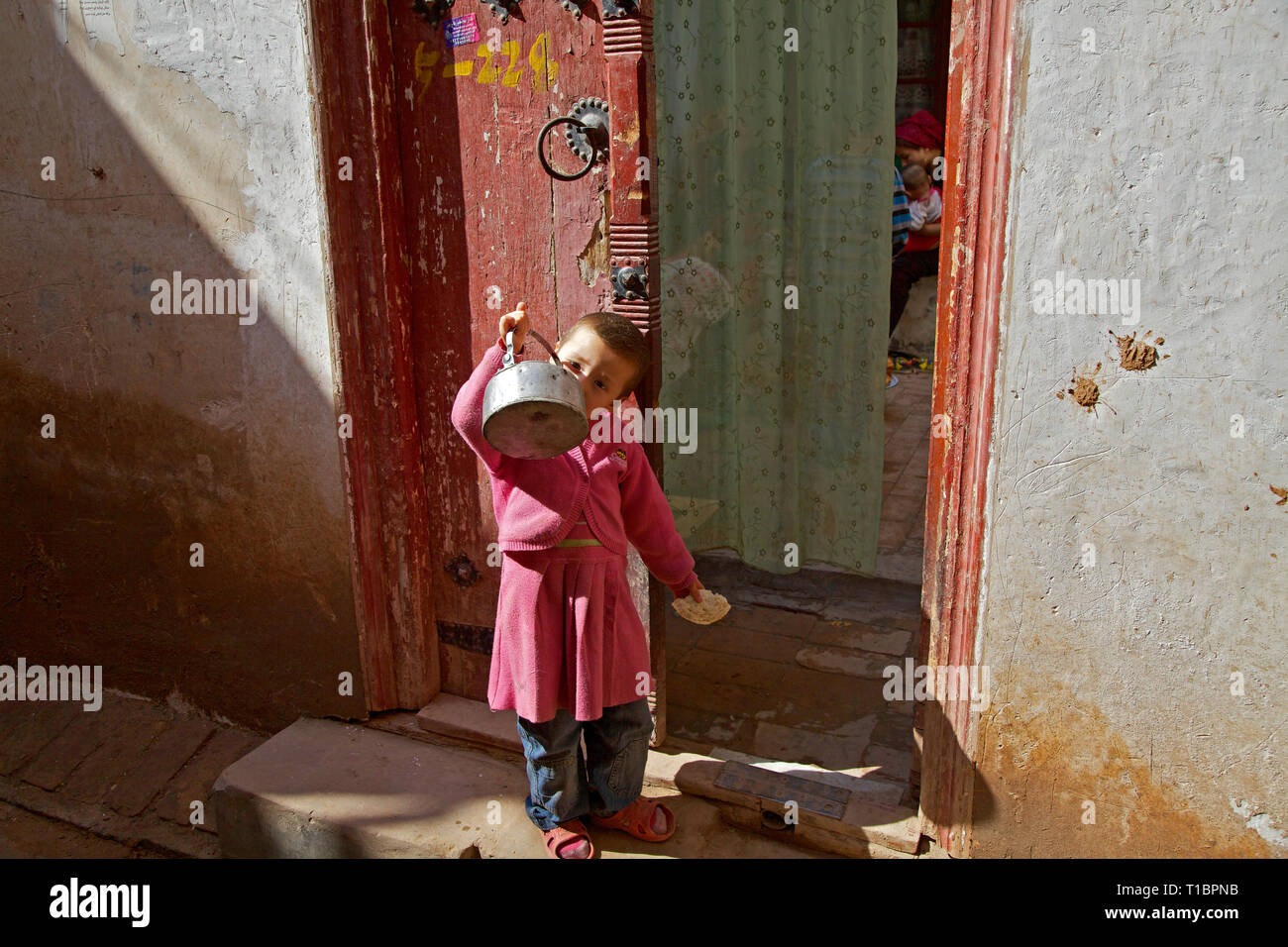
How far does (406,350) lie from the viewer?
11.0 ft

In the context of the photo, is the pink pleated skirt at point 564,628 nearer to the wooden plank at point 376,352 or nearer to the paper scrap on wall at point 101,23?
the wooden plank at point 376,352

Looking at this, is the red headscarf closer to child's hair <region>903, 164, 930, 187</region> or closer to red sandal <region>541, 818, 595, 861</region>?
child's hair <region>903, 164, 930, 187</region>

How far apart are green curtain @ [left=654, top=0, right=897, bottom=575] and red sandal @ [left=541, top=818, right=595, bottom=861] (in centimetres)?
185

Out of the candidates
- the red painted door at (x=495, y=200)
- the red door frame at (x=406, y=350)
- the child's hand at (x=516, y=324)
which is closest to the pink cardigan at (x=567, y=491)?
the child's hand at (x=516, y=324)

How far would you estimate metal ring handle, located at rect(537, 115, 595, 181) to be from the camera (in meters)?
→ 2.82

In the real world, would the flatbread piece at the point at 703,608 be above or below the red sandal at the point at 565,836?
above

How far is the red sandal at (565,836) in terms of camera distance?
2898 mm

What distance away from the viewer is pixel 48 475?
13.1 feet

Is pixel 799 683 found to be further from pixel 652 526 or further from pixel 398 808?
pixel 398 808

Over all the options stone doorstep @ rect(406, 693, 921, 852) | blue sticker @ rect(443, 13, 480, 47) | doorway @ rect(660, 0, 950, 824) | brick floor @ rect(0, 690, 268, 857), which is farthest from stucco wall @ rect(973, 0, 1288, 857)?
brick floor @ rect(0, 690, 268, 857)

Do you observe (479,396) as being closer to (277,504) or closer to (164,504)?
(277,504)

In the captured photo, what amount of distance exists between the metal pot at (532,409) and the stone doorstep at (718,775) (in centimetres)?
135

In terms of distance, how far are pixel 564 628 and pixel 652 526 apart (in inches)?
14.3

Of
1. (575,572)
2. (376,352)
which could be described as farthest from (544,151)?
(575,572)
